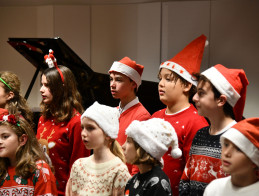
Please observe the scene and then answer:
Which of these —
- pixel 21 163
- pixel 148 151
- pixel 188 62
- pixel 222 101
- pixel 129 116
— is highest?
pixel 188 62

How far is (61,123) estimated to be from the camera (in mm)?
3592

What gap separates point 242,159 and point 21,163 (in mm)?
1426

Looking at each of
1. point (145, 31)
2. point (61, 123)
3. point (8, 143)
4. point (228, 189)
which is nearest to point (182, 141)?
point (228, 189)

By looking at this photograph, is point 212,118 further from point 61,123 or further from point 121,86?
point 61,123

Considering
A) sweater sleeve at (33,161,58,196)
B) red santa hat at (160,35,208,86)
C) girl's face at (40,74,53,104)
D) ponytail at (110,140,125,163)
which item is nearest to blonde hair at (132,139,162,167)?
ponytail at (110,140,125,163)

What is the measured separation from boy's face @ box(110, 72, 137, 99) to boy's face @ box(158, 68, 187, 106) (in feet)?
1.46

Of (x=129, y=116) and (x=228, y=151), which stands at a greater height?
(x=228, y=151)

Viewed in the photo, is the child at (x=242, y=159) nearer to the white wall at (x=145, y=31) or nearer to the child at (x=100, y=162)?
the child at (x=100, y=162)

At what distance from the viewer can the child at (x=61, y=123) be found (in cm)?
353

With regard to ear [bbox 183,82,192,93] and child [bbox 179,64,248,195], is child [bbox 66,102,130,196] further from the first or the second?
ear [bbox 183,82,192,93]

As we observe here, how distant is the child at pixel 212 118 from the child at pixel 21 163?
2.89 ft

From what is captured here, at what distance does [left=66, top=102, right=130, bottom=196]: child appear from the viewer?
2709 mm

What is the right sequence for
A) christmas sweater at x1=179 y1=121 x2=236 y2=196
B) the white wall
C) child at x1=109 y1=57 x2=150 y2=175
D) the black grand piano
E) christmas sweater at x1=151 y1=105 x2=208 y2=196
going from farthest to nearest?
the white wall
the black grand piano
child at x1=109 y1=57 x2=150 y2=175
christmas sweater at x1=151 y1=105 x2=208 y2=196
christmas sweater at x1=179 y1=121 x2=236 y2=196

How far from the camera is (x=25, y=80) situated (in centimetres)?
697
